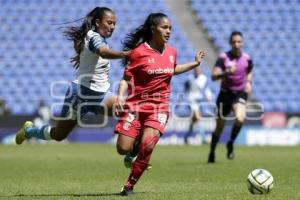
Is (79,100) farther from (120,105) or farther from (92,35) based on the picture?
(120,105)

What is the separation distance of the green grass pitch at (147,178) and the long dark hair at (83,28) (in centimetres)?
190

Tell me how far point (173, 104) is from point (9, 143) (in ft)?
19.3

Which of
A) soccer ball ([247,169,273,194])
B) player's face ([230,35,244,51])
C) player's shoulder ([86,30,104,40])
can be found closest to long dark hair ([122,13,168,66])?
player's shoulder ([86,30,104,40])

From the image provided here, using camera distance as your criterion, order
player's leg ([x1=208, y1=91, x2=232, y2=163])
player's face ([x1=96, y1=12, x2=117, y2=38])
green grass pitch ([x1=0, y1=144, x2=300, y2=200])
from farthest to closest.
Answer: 1. player's leg ([x1=208, y1=91, x2=232, y2=163])
2. player's face ([x1=96, y1=12, x2=117, y2=38])
3. green grass pitch ([x1=0, y1=144, x2=300, y2=200])

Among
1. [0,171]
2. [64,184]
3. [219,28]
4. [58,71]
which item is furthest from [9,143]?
[64,184]

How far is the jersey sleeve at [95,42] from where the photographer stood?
8779 millimetres

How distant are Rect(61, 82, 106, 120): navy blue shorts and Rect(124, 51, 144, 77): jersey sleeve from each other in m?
1.08

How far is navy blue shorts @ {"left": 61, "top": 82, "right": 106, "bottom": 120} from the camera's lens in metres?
9.73

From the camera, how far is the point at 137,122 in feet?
28.7

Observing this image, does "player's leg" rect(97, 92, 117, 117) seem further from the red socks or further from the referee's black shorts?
the referee's black shorts

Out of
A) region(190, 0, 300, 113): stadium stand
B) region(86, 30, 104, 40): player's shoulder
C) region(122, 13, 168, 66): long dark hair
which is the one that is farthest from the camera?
region(190, 0, 300, 113): stadium stand

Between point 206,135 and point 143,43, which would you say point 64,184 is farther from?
point 206,135

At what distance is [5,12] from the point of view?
3231 cm

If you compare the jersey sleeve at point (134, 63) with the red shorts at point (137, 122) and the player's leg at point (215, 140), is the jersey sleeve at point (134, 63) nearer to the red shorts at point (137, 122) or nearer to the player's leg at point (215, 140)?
the red shorts at point (137, 122)
